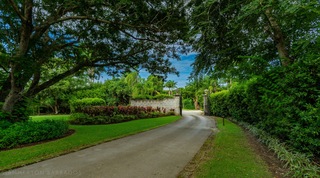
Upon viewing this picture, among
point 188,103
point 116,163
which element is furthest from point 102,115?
point 188,103

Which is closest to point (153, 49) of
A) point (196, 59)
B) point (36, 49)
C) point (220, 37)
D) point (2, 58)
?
point (196, 59)

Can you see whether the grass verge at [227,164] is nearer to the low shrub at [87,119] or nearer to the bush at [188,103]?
the low shrub at [87,119]

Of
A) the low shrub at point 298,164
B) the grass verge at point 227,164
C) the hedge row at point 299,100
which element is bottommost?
the grass verge at point 227,164

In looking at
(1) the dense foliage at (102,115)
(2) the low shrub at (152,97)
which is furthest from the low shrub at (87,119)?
(2) the low shrub at (152,97)

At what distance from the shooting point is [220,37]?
7.32 meters

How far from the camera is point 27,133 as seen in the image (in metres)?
6.39

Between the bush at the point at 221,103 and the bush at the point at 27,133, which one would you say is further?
the bush at the point at 221,103

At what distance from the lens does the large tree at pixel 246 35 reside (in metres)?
4.96

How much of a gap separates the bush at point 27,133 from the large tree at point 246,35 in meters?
6.43

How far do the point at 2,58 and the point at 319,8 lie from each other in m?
8.57

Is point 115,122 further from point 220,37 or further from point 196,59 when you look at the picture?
point 220,37

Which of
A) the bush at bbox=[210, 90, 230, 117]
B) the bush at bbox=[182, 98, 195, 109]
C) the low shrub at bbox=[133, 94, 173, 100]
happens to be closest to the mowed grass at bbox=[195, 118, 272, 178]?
the bush at bbox=[210, 90, 230, 117]

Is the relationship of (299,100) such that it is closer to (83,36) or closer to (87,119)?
(83,36)

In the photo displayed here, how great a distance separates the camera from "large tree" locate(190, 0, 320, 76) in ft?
16.3
